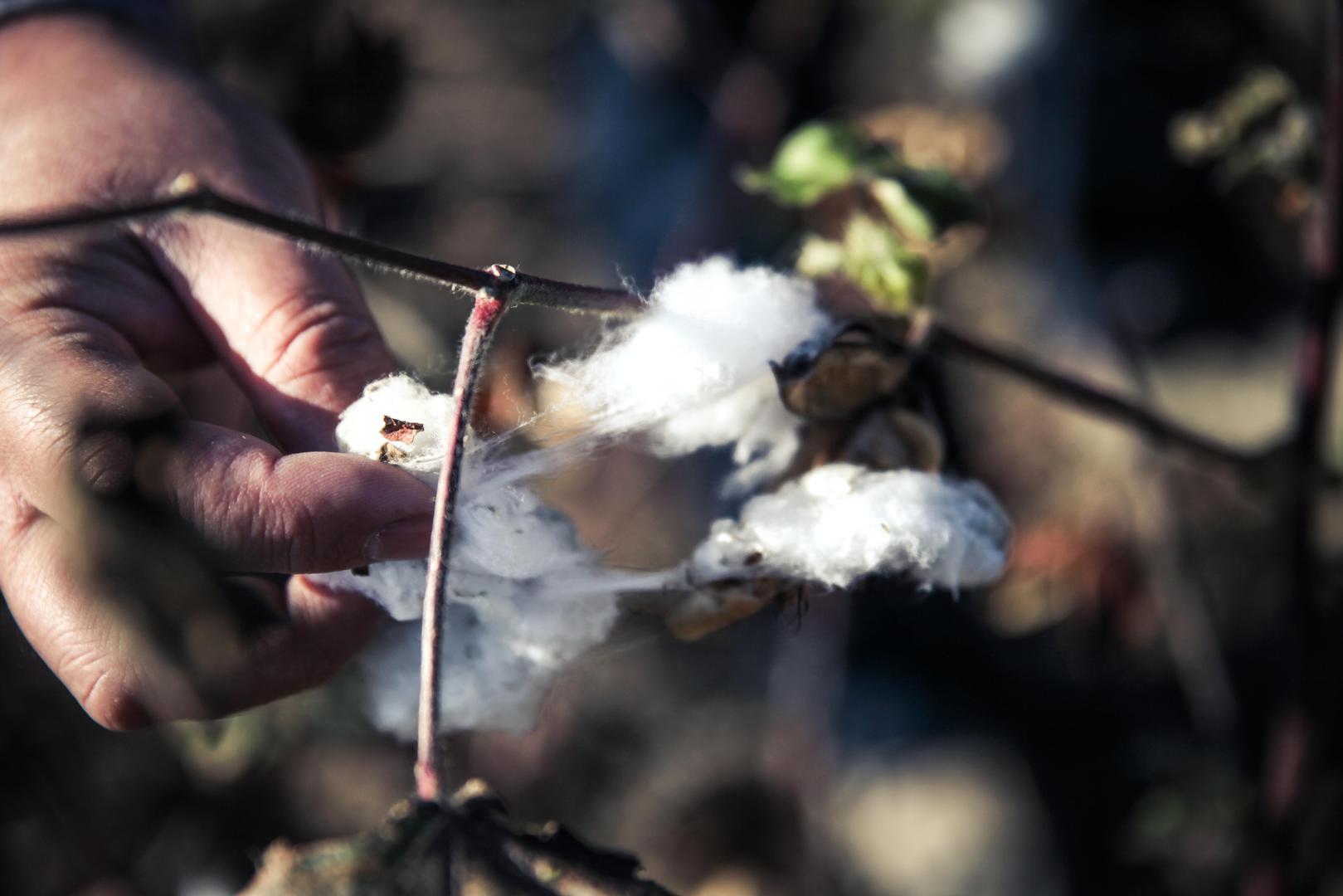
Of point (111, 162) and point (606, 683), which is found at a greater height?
point (111, 162)

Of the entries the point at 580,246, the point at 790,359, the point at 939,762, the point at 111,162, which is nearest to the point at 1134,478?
the point at 939,762

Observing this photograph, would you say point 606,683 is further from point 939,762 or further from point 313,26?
point 313,26

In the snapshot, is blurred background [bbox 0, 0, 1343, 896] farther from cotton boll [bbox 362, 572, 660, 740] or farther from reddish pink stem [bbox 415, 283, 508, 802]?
reddish pink stem [bbox 415, 283, 508, 802]

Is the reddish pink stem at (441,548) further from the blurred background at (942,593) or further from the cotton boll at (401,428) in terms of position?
the blurred background at (942,593)

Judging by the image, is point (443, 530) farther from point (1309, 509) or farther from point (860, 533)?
point (1309, 509)

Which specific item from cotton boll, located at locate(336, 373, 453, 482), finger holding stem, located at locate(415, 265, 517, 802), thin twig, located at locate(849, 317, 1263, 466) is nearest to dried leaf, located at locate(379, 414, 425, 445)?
cotton boll, located at locate(336, 373, 453, 482)
